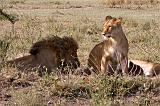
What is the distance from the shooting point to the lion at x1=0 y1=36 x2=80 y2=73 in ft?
30.4

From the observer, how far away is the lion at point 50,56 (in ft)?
30.4

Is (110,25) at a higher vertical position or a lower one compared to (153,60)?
higher

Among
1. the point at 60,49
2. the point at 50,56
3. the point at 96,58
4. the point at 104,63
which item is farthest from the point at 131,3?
the point at 104,63

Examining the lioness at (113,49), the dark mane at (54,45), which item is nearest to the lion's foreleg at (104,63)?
the lioness at (113,49)

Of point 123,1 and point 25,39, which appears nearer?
point 25,39

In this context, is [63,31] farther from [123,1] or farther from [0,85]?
[123,1]

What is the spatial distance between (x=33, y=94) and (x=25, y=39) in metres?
8.05

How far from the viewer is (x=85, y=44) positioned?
15.0 metres

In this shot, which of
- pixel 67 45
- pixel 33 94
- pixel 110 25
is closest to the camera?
pixel 33 94

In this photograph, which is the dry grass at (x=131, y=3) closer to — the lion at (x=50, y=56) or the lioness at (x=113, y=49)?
the lion at (x=50, y=56)

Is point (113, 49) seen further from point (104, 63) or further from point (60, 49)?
point (60, 49)

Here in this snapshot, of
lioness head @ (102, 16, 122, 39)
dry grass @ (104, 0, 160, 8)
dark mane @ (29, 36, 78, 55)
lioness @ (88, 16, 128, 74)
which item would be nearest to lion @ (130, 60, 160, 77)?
lioness @ (88, 16, 128, 74)

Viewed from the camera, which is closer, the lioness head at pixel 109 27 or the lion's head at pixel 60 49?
the lioness head at pixel 109 27

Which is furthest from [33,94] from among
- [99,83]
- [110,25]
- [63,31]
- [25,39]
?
[63,31]
